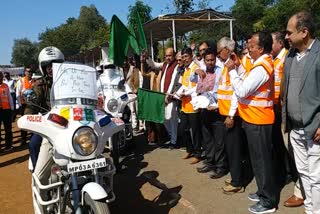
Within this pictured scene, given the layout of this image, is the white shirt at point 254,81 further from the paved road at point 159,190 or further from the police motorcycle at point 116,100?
the police motorcycle at point 116,100

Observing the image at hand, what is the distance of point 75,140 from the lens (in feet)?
11.5

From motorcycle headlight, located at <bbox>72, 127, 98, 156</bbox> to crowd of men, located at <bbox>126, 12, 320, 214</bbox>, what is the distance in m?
1.67

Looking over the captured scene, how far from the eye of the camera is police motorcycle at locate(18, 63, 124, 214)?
137 inches

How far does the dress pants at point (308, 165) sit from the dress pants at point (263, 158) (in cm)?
30

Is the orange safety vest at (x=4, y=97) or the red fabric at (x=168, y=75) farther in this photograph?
the orange safety vest at (x=4, y=97)

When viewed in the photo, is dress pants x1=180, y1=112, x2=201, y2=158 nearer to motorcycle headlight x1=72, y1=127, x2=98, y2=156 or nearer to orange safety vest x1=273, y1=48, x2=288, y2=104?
orange safety vest x1=273, y1=48, x2=288, y2=104

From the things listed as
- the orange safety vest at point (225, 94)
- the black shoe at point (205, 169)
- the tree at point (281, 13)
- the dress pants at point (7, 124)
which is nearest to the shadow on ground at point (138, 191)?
the black shoe at point (205, 169)

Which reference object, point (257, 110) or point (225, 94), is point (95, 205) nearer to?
point (257, 110)

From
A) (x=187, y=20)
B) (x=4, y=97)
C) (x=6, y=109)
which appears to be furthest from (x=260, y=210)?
(x=187, y=20)

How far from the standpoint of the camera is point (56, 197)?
388 cm

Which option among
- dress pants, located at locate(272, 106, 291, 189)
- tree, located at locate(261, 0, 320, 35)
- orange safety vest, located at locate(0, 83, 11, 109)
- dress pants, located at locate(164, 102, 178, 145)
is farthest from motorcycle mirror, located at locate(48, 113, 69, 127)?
tree, located at locate(261, 0, 320, 35)

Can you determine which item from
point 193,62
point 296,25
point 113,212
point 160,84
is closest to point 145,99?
point 160,84

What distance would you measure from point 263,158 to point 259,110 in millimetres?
522

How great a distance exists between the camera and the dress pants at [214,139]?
5566 millimetres
